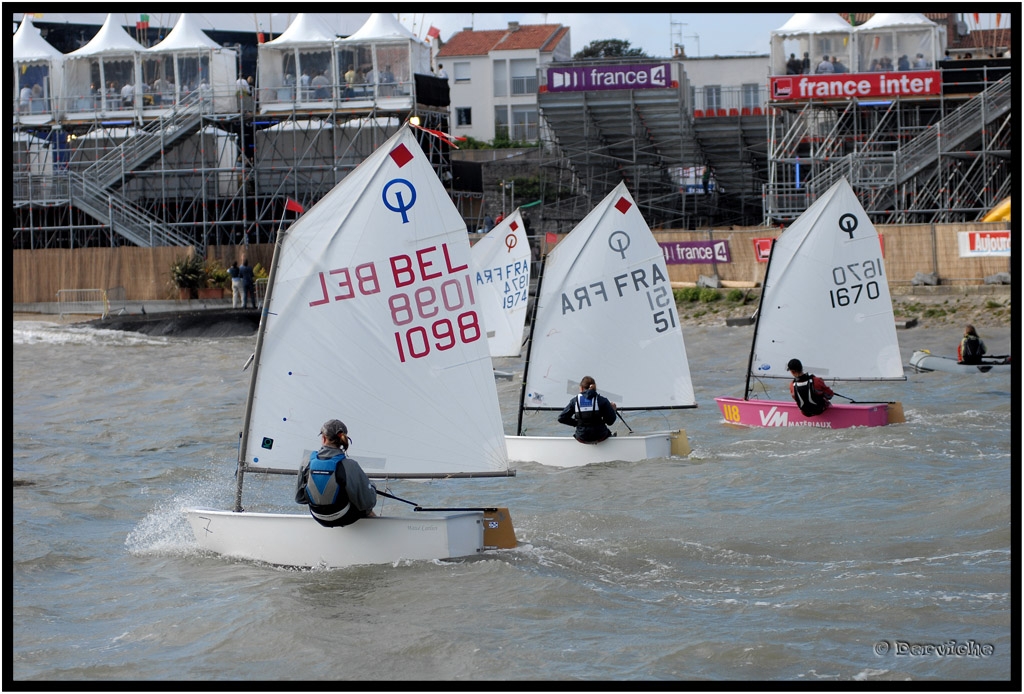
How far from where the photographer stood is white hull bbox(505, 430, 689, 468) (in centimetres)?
1563

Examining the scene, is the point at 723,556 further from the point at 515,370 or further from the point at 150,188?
the point at 150,188

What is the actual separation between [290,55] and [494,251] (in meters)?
23.6

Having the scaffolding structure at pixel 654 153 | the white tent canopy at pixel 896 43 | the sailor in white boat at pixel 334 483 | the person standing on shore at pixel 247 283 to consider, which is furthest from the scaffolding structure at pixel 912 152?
the sailor in white boat at pixel 334 483

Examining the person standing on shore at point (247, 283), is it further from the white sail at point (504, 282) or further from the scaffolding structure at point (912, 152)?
the scaffolding structure at point (912, 152)

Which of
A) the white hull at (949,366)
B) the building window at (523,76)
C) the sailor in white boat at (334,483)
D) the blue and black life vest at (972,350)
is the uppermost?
the building window at (523,76)

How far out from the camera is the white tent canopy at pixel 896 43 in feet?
135

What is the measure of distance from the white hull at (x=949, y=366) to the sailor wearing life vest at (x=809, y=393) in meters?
6.62

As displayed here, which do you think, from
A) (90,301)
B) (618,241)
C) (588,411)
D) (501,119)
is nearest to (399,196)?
(588,411)

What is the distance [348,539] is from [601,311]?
718 centimetres

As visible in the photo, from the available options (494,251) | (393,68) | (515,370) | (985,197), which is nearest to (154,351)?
(515,370)

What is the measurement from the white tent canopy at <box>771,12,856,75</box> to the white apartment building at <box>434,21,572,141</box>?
2108 cm

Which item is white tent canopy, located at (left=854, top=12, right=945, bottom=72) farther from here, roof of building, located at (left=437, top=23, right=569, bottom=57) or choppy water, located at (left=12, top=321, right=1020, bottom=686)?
choppy water, located at (left=12, top=321, right=1020, bottom=686)

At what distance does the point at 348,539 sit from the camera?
1055 centimetres

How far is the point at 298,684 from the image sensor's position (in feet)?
23.1
